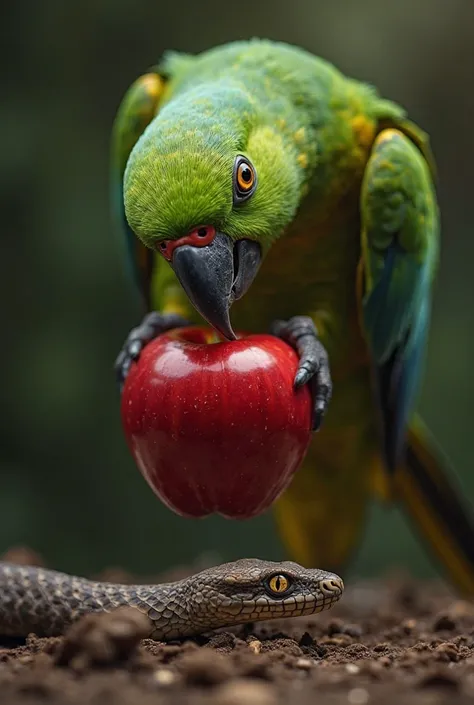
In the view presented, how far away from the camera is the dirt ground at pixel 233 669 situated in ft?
5.87

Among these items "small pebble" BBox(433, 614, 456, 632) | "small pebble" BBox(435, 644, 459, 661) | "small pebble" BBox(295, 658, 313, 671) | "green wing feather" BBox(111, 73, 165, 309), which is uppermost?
"green wing feather" BBox(111, 73, 165, 309)

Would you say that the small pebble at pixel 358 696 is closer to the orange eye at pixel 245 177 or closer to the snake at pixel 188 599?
the snake at pixel 188 599

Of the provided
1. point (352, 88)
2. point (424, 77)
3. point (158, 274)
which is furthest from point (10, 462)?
point (424, 77)

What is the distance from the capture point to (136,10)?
218 inches

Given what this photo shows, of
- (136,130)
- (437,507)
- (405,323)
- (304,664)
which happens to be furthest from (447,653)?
(136,130)

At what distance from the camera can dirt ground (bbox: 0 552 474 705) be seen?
70.5 inches

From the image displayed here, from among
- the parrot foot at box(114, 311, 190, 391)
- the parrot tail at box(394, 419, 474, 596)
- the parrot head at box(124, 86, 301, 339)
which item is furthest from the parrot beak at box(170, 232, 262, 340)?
the parrot tail at box(394, 419, 474, 596)

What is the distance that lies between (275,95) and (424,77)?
3.62 metres

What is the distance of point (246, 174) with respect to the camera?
2654mm

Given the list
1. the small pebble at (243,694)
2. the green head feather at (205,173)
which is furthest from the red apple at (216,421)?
the small pebble at (243,694)

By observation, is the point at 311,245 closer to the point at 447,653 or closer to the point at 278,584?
the point at 278,584

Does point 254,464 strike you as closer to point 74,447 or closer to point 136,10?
point 74,447

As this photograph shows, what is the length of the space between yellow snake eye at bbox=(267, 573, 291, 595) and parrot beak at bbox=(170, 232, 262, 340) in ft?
2.53

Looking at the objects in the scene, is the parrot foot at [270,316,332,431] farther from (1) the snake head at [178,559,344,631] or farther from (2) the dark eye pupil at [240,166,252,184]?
(2) the dark eye pupil at [240,166,252,184]
